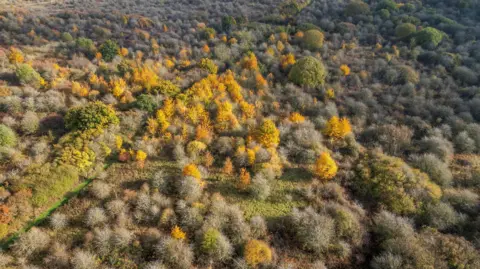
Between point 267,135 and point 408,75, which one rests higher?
point 408,75

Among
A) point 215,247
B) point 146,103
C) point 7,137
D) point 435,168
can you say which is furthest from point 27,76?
point 435,168

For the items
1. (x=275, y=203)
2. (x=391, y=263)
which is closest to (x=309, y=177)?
(x=275, y=203)

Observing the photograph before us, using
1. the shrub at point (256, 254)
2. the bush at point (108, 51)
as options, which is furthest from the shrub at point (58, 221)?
the bush at point (108, 51)

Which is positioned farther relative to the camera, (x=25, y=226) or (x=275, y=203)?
(x=275, y=203)

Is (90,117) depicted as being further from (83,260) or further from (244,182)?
(244,182)

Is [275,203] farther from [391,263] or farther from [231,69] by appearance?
[231,69]

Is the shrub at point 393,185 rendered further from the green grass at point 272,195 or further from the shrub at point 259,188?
the shrub at point 259,188
